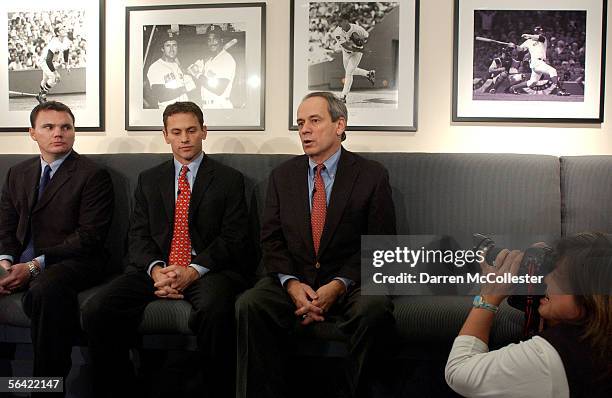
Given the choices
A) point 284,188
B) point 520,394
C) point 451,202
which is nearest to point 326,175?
point 284,188

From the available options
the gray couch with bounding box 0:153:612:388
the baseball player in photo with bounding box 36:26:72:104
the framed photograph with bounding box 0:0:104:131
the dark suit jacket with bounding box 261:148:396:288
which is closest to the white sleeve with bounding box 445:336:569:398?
the dark suit jacket with bounding box 261:148:396:288

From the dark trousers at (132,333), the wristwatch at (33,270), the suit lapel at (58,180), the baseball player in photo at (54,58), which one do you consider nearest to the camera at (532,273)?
the dark trousers at (132,333)

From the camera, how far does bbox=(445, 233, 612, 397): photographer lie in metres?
1.12

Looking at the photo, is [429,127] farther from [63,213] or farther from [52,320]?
[52,320]

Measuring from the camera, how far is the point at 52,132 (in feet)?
9.59

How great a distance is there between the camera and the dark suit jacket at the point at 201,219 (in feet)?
8.89

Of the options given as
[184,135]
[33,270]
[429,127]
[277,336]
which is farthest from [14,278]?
[429,127]

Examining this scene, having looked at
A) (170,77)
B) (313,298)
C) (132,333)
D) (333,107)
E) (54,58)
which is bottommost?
(132,333)

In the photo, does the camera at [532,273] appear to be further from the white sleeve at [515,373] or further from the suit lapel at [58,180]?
the suit lapel at [58,180]

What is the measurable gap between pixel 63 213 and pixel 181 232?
600 millimetres

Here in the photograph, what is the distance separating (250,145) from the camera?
11.0ft

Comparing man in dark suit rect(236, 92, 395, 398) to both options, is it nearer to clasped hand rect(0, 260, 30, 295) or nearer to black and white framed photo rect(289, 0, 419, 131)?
black and white framed photo rect(289, 0, 419, 131)

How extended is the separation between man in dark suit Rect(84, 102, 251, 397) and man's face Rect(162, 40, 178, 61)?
2.00 ft

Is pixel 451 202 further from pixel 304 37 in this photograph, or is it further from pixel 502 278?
pixel 502 278
